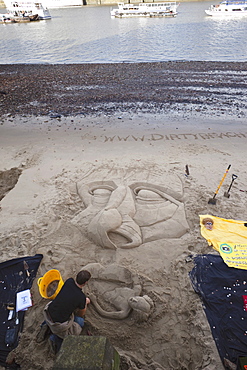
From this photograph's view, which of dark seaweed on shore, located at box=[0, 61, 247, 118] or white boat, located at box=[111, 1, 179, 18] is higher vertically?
white boat, located at box=[111, 1, 179, 18]

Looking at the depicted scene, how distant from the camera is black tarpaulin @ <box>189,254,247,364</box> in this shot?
345 cm

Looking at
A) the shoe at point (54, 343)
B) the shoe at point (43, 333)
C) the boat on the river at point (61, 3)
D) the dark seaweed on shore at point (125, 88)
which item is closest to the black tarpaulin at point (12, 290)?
the shoe at point (43, 333)

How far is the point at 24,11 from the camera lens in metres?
55.1

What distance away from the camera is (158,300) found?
13.3 feet

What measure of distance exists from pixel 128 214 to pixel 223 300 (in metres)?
2.66

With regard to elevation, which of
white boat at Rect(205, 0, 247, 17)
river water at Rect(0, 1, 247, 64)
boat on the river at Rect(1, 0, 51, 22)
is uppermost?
boat on the river at Rect(1, 0, 51, 22)

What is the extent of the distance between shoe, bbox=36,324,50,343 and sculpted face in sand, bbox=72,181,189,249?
188cm

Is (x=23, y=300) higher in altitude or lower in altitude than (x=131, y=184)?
lower

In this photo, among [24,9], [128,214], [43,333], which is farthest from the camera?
[24,9]

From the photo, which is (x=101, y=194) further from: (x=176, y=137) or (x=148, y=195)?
(x=176, y=137)

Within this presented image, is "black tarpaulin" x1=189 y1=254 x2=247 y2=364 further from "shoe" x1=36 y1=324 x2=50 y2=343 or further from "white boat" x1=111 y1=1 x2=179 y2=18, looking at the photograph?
"white boat" x1=111 y1=1 x2=179 y2=18

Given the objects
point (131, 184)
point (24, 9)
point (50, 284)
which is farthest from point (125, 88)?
point (24, 9)

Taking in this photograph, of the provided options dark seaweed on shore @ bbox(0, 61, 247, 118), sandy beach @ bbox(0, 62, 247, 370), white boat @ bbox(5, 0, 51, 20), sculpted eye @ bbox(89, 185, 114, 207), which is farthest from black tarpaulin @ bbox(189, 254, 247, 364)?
white boat @ bbox(5, 0, 51, 20)

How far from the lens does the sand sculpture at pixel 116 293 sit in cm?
374
